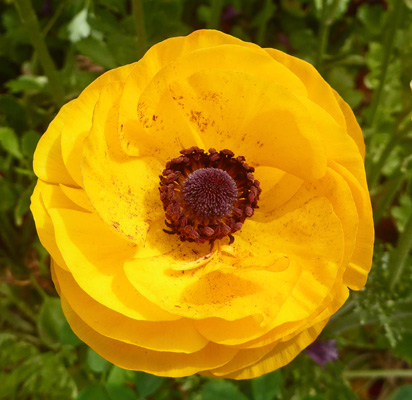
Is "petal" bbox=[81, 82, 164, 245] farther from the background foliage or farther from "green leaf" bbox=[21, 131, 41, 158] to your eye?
"green leaf" bbox=[21, 131, 41, 158]

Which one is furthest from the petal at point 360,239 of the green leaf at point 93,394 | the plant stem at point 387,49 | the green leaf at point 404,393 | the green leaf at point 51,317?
the green leaf at point 51,317

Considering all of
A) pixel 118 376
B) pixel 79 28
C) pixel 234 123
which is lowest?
pixel 118 376

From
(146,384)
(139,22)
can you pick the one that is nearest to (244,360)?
(146,384)

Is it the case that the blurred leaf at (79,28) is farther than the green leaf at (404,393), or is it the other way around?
the blurred leaf at (79,28)

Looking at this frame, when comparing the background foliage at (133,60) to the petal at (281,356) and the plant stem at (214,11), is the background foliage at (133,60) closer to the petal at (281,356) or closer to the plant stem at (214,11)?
the plant stem at (214,11)

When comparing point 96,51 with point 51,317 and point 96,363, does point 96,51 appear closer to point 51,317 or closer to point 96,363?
point 51,317

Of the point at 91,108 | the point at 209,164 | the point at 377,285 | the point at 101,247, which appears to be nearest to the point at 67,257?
the point at 101,247

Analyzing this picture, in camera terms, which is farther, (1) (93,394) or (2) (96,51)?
(2) (96,51)
